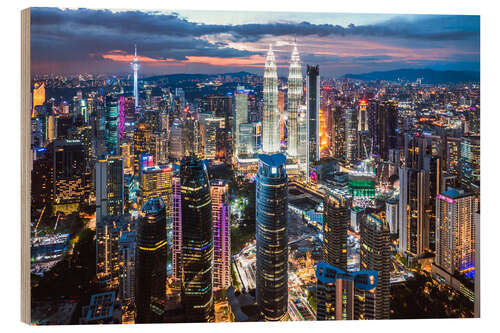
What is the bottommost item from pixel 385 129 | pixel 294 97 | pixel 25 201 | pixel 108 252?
pixel 108 252

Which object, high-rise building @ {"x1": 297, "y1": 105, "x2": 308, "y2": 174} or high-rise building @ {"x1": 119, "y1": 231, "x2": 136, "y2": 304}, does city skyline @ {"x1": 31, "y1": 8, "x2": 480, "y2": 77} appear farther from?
high-rise building @ {"x1": 119, "y1": 231, "x2": 136, "y2": 304}

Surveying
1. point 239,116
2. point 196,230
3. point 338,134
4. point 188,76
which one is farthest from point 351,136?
point 196,230

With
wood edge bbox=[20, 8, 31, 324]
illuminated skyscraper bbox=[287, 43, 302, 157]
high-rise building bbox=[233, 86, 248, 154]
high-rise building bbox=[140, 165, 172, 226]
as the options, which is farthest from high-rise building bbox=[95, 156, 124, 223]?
illuminated skyscraper bbox=[287, 43, 302, 157]

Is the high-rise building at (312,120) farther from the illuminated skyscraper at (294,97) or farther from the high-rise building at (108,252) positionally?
the high-rise building at (108,252)

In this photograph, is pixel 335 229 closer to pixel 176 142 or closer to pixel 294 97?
pixel 294 97

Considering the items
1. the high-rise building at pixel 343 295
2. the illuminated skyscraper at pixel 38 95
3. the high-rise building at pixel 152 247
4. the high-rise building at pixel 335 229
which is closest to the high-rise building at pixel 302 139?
the high-rise building at pixel 335 229

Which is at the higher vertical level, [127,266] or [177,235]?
[177,235]
